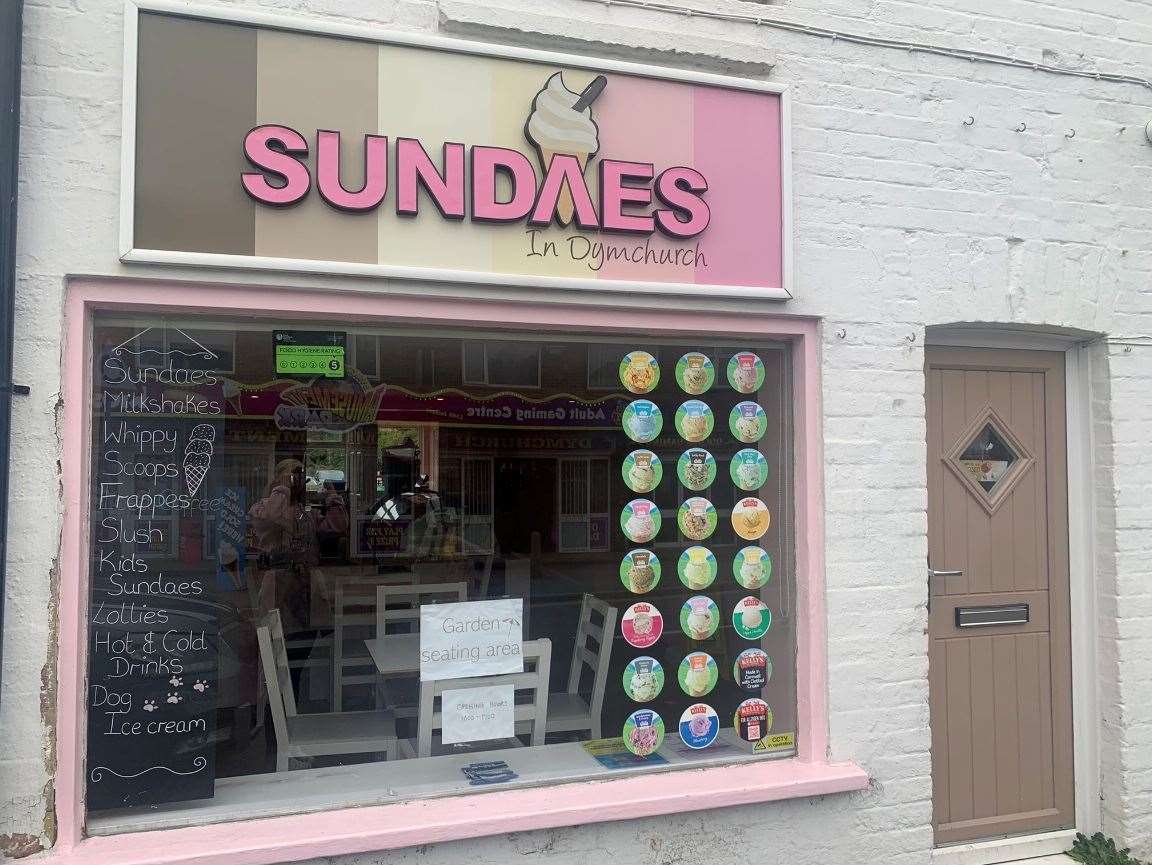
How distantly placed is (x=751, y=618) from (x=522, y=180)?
202 centimetres

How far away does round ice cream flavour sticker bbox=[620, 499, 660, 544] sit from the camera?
12.7 feet

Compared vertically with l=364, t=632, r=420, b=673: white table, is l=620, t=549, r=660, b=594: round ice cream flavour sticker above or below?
above

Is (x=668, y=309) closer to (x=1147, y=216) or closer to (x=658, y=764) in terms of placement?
(x=658, y=764)

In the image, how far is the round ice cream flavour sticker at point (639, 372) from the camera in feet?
12.7

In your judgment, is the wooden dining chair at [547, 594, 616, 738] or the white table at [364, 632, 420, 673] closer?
the wooden dining chair at [547, 594, 616, 738]

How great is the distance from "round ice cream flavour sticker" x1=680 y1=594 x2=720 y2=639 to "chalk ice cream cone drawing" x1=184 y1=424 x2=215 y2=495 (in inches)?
76.6

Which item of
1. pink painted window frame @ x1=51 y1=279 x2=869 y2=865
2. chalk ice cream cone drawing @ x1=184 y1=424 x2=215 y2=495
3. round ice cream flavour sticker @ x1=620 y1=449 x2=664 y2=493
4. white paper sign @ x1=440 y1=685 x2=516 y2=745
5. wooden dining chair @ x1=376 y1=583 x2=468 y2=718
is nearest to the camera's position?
pink painted window frame @ x1=51 y1=279 x2=869 y2=865

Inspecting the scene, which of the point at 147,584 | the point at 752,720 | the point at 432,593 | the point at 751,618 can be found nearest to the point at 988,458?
the point at 751,618

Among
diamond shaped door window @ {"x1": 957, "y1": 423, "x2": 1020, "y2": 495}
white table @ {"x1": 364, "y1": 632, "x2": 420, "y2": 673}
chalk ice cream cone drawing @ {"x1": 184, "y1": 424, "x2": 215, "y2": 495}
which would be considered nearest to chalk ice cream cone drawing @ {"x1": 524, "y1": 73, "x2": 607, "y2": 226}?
chalk ice cream cone drawing @ {"x1": 184, "y1": 424, "x2": 215, "y2": 495}

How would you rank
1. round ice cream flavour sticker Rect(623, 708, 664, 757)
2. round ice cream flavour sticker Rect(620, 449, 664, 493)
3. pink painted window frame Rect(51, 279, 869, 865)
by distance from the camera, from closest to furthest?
pink painted window frame Rect(51, 279, 869, 865) < round ice cream flavour sticker Rect(623, 708, 664, 757) < round ice cream flavour sticker Rect(620, 449, 664, 493)

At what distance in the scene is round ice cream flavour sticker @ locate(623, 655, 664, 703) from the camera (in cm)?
385

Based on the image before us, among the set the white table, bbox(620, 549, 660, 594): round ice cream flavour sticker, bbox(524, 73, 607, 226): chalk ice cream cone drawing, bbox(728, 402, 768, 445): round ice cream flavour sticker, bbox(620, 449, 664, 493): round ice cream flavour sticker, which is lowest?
the white table

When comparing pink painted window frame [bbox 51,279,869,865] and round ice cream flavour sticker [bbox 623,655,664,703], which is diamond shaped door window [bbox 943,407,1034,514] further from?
round ice cream flavour sticker [bbox 623,655,664,703]

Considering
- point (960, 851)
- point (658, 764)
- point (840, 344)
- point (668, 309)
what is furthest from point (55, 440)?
point (960, 851)
